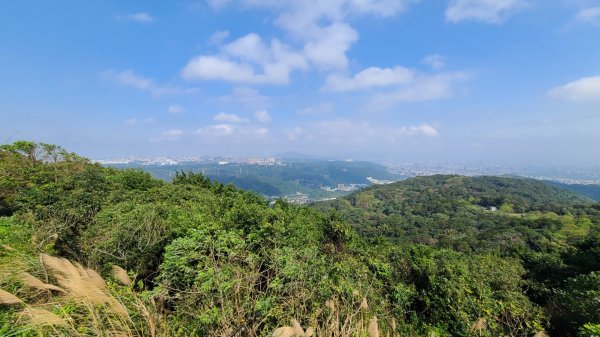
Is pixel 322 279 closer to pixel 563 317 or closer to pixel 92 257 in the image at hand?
pixel 92 257

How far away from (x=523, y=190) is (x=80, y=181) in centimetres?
15311

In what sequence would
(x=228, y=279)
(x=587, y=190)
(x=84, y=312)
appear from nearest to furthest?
(x=84, y=312), (x=228, y=279), (x=587, y=190)

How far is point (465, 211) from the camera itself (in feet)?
286

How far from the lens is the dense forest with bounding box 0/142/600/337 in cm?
266

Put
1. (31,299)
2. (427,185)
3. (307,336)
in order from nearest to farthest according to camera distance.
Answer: (307,336), (31,299), (427,185)

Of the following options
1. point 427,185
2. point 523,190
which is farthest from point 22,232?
point 523,190

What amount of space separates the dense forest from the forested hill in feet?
50.2

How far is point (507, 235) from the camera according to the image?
5297 centimetres

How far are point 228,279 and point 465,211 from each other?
10018 centimetres

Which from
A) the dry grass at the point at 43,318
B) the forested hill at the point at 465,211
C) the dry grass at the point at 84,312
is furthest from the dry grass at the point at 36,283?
the forested hill at the point at 465,211

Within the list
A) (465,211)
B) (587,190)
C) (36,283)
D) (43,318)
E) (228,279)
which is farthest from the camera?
(587,190)

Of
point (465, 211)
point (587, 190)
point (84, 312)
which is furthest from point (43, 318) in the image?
point (587, 190)

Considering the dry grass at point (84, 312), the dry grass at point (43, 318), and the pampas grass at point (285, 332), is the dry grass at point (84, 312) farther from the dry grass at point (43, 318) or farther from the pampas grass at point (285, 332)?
the pampas grass at point (285, 332)

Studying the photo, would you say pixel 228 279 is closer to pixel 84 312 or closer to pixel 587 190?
pixel 84 312
